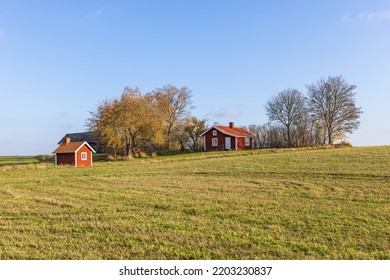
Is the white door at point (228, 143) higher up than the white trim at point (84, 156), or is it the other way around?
the white door at point (228, 143)

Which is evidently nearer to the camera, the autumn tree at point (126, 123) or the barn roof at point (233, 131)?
the autumn tree at point (126, 123)

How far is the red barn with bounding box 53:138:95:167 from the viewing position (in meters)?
37.8

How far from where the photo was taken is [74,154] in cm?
3766

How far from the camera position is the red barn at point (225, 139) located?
5163 centimetres

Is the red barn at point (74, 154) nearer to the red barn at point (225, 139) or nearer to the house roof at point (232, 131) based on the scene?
the red barn at point (225, 139)

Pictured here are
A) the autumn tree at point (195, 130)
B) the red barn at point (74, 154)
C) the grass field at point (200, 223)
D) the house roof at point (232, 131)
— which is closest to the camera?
the grass field at point (200, 223)

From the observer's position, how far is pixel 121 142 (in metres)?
47.3

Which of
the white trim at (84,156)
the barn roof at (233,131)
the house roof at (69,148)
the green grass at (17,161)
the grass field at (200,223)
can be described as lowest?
the grass field at (200,223)

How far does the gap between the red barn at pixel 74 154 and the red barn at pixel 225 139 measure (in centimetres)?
2058

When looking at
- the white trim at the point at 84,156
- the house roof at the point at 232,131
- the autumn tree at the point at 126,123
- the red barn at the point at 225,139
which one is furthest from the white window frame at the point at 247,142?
the white trim at the point at 84,156

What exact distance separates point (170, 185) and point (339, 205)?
7946 millimetres

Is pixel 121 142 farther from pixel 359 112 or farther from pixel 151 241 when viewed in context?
pixel 151 241

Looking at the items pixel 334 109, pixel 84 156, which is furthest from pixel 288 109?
pixel 84 156

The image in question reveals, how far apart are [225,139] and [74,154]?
2342 centimetres
